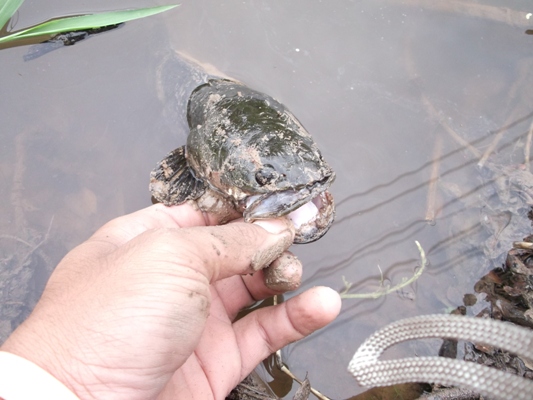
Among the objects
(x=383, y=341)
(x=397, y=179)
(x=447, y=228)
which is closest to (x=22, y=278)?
(x=383, y=341)

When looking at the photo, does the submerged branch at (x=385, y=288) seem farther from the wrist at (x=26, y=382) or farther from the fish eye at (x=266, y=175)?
the wrist at (x=26, y=382)

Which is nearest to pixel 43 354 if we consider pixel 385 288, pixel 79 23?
pixel 385 288

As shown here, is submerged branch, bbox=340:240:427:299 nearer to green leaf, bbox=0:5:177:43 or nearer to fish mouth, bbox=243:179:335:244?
fish mouth, bbox=243:179:335:244

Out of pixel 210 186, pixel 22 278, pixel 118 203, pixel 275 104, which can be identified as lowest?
pixel 22 278

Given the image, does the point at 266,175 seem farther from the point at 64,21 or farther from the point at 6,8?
the point at 6,8

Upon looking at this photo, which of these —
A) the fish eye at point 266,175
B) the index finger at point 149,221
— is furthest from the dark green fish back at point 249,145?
the index finger at point 149,221

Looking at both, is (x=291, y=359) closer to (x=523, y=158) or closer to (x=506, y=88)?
(x=523, y=158)
